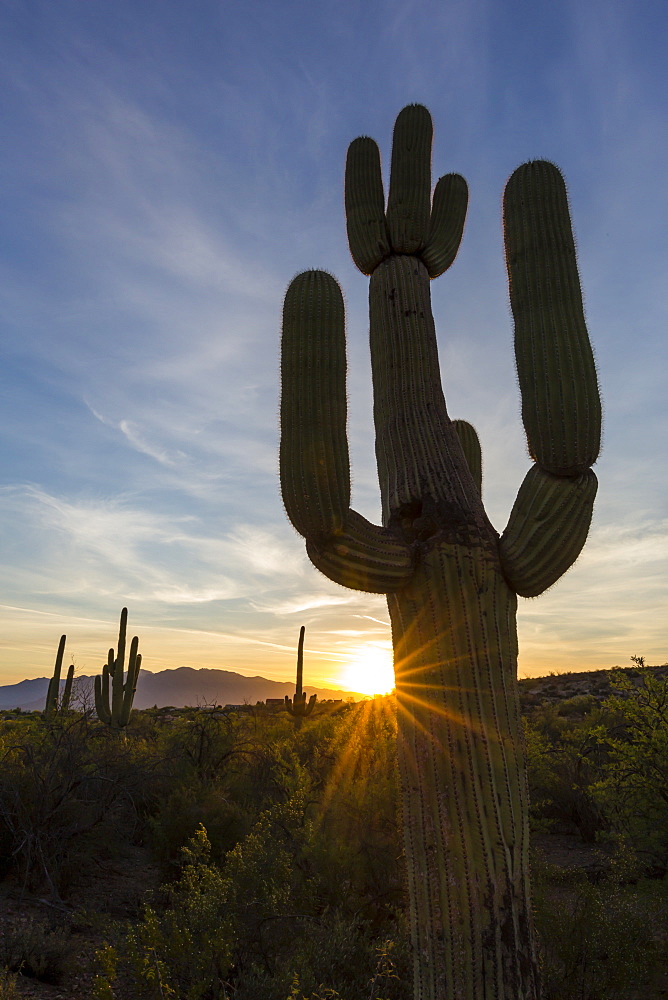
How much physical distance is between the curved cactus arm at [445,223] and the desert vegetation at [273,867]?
478cm

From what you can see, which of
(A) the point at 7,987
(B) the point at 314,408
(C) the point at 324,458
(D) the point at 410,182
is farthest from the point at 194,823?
(D) the point at 410,182

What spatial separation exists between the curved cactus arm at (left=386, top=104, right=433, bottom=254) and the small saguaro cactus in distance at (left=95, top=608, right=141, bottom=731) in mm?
15894

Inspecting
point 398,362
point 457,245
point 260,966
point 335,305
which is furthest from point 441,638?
point 457,245

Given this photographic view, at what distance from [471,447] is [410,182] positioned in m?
2.42

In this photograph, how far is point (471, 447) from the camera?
5812 mm

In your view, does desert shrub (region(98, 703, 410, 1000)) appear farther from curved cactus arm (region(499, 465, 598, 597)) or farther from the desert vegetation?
curved cactus arm (region(499, 465, 598, 597))

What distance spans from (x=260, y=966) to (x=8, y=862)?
14.8 feet

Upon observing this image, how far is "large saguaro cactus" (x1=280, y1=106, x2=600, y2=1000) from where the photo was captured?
3.07m

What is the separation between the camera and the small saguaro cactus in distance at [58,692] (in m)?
16.1

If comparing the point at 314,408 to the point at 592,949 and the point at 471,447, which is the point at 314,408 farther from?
the point at 592,949

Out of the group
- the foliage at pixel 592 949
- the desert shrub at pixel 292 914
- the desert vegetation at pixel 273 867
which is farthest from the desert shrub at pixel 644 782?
the desert shrub at pixel 292 914

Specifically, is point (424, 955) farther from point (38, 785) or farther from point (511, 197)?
point (38, 785)

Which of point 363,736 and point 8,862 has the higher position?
point 363,736

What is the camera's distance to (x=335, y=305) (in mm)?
4328
